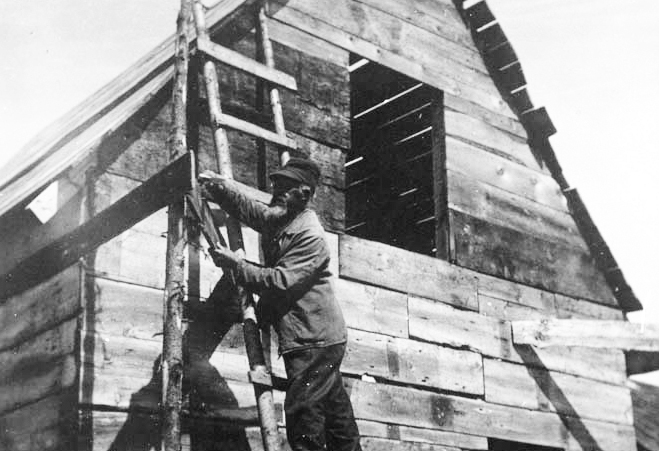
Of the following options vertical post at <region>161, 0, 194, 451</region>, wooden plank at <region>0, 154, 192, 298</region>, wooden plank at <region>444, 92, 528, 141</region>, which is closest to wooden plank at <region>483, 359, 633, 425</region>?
wooden plank at <region>444, 92, 528, 141</region>

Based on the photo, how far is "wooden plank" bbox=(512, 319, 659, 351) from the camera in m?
7.32

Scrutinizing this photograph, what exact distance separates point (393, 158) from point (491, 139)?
4.51ft

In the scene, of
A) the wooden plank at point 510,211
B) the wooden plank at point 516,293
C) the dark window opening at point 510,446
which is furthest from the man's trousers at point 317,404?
the wooden plank at point 510,211

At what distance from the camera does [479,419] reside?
6988 millimetres

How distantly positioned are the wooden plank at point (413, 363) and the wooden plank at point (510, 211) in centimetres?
134

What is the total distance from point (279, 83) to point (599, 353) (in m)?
3.98

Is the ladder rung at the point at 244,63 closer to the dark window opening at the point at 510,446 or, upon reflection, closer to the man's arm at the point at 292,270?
the man's arm at the point at 292,270

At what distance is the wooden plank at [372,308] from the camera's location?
6.45 metres

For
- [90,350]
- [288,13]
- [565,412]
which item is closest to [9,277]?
[90,350]

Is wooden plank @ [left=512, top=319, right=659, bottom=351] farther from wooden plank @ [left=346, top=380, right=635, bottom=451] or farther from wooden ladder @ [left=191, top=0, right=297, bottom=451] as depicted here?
wooden ladder @ [left=191, top=0, right=297, bottom=451]

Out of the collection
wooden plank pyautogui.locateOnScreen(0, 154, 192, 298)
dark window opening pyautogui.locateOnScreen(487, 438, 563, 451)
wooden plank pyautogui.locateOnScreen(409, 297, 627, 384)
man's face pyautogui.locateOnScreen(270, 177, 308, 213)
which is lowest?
dark window opening pyautogui.locateOnScreen(487, 438, 563, 451)

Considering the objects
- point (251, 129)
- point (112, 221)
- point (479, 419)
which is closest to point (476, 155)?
point (479, 419)

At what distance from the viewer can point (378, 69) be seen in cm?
833

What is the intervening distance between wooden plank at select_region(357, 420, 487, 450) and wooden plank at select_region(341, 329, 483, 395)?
1.10 ft
